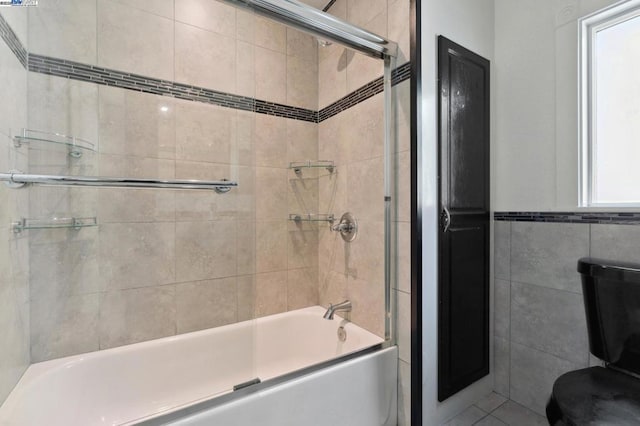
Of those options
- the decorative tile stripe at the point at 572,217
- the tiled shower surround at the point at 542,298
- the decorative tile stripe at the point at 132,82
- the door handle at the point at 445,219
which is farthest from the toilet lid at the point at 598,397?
the decorative tile stripe at the point at 132,82

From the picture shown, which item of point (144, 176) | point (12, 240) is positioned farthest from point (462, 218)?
point (12, 240)

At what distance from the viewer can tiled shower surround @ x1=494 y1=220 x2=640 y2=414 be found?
4.13 feet

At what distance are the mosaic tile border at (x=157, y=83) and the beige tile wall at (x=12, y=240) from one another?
0.06m

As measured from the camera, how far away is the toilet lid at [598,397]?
871 mm

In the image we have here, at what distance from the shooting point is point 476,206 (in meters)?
1.54

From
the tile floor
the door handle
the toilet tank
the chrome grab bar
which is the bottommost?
the tile floor

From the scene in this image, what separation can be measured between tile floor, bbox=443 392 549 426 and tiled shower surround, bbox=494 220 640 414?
43 mm

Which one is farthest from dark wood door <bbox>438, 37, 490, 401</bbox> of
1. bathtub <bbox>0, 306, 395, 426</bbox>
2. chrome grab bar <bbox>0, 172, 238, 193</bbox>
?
chrome grab bar <bbox>0, 172, 238, 193</bbox>

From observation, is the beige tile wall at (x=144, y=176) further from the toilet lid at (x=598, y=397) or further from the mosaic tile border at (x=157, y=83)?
the toilet lid at (x=598, y=397)

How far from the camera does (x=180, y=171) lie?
161 cm

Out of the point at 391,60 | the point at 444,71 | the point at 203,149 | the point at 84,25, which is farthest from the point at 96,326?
the point at 444,71

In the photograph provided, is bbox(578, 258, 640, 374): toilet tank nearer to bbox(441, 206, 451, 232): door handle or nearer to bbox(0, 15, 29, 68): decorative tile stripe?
bbox(441, 206, 451, 232): door handle

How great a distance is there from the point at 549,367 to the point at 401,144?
1.31 m

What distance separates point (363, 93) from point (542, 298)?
4.81 feet
